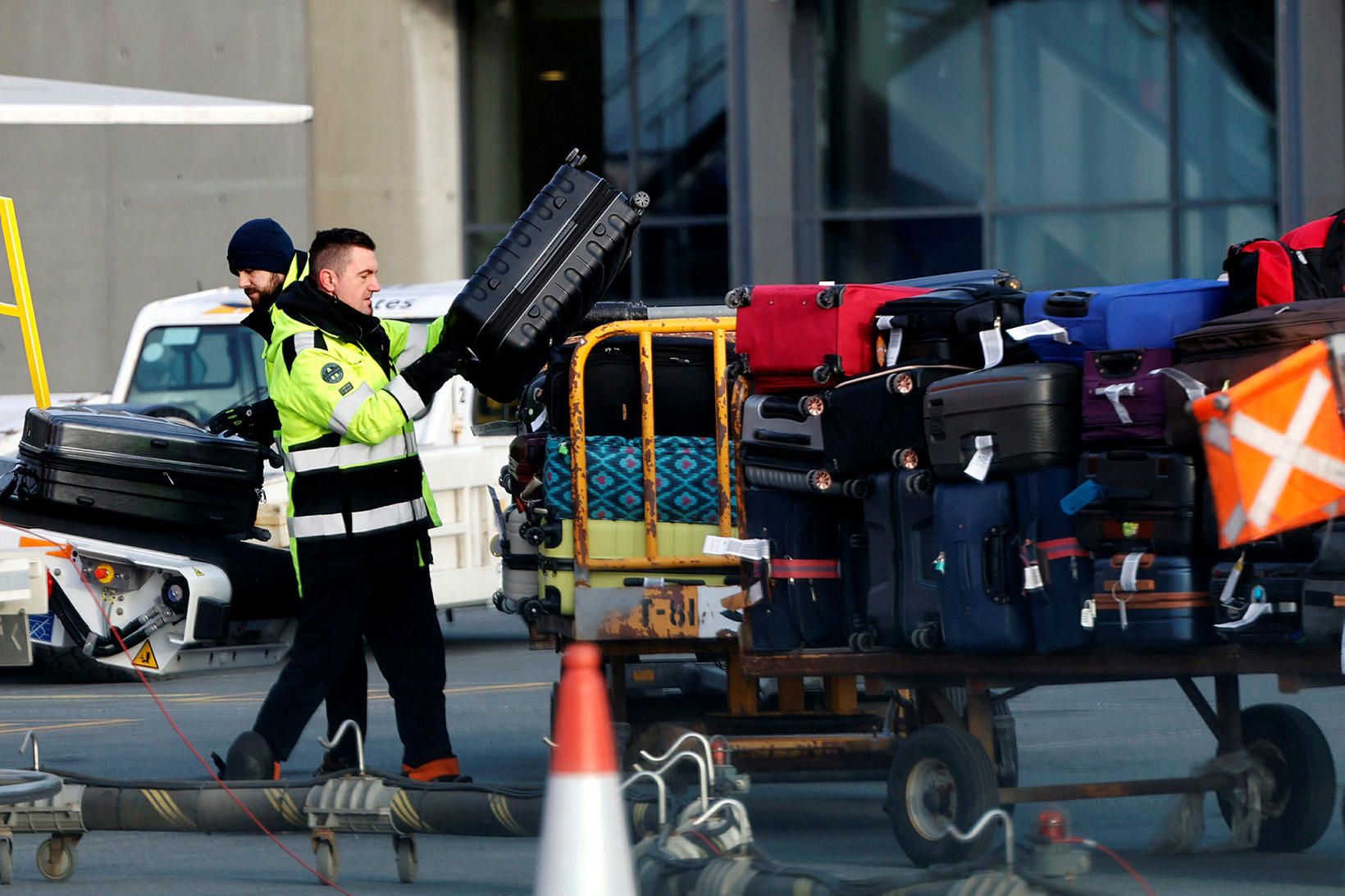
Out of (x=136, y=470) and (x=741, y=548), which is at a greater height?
(x=136, y=470)

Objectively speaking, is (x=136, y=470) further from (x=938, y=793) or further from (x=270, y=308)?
(x=938, y=793)

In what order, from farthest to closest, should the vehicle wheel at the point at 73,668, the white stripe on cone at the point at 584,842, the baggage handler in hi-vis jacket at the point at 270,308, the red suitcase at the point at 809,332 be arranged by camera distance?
the vehicle wheel at the point at 73,668 → the baggage handler in hi-vis jacket at the point at 270,308 → the red suitcase at the point at 809,332 → the white stripe on cone at the point at 584,842

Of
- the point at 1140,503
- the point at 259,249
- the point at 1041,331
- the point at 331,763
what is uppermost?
the point at 259,249

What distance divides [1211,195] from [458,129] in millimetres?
8339

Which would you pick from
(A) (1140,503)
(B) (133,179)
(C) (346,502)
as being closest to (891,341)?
(A) (1140,503)

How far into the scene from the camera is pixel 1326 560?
5328mm

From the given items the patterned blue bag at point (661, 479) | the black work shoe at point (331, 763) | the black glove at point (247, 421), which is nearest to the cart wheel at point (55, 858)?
the black work shoe at point (331, 763)

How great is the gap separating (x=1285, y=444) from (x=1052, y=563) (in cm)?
86

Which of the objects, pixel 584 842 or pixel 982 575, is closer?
pixel 584 842

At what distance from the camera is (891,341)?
6.38m

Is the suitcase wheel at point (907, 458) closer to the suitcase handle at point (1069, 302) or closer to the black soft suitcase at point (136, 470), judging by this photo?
the suitcase handle at point (1069, 302)

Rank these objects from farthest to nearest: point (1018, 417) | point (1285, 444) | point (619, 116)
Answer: point (619, 116), point (1018, 417), point (1285, 444)

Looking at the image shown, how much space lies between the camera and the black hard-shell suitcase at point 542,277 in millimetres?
7289

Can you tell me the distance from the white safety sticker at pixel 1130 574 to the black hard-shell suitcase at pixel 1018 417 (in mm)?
360
